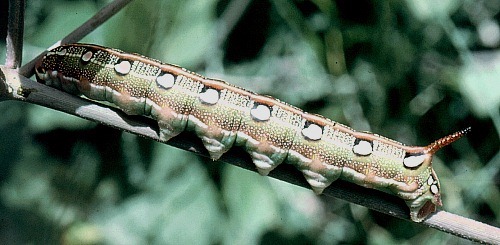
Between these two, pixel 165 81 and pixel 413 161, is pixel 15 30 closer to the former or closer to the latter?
pixel 165 81

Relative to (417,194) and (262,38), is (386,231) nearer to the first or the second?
(262,38)

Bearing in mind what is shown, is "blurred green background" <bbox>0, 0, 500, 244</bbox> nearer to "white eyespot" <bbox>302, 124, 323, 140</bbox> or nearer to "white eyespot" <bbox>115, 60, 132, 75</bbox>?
"white eyespot" <bbox>115, 60, 132, 75</bbox>

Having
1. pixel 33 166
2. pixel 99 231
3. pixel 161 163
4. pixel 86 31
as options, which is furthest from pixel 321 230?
pixel 86 31

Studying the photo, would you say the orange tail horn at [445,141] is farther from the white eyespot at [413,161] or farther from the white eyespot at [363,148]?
the white eyespot at [363,148]

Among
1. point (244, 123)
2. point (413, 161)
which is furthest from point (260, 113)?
point (413, 161)

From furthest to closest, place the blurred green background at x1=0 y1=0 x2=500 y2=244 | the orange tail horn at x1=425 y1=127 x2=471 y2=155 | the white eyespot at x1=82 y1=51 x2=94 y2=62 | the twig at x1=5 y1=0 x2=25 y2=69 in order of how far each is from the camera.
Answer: the blurred green background at x1=0 y1=0 x2=500 y2=244 < the white eyespot at x1=82 y1=51 x2=94 y2=62 < the orange tail horn at x1=425 y1=127 x2=471 y2=155 < the twig at x1=5 y1=0 x2=25 y2=69

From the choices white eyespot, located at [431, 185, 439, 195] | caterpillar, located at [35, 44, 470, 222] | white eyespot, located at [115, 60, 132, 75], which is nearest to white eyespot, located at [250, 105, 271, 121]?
caterpillar, located at [35, 44, 470, 222]

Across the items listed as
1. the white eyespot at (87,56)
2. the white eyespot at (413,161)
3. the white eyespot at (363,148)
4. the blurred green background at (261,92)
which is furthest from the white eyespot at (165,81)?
the blurred green background at (261,92)
